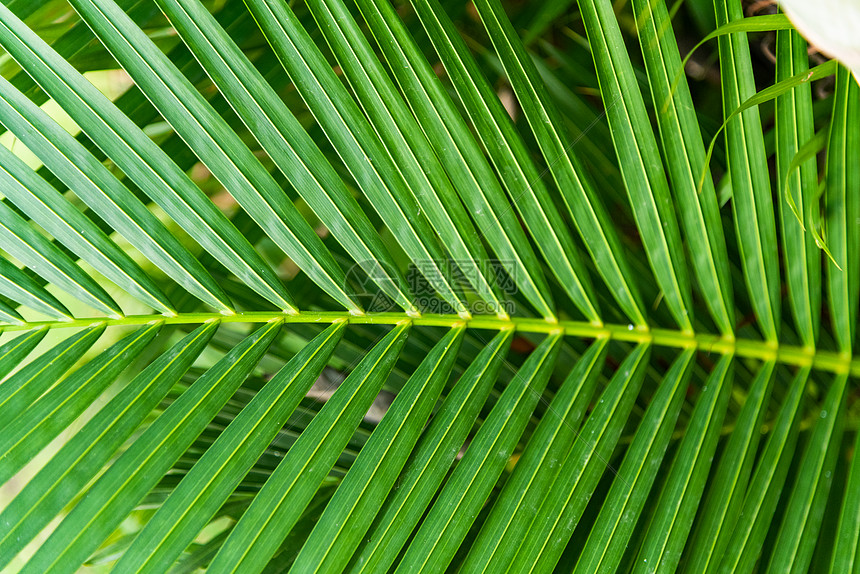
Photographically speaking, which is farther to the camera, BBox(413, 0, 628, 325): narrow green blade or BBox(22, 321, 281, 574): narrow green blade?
BBox(413, 0, 628, 325): narrow green blade

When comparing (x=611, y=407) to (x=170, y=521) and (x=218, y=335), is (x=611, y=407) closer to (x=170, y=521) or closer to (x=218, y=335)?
(x=170, y=521)

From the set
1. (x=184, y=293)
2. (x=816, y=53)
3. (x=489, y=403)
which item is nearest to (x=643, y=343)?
(x=489, y=403)

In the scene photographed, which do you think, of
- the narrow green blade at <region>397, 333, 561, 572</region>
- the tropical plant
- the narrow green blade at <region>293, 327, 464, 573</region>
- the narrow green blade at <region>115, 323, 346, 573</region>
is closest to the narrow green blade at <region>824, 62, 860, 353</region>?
the tropical plant

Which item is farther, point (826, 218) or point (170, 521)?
point (826, 218)

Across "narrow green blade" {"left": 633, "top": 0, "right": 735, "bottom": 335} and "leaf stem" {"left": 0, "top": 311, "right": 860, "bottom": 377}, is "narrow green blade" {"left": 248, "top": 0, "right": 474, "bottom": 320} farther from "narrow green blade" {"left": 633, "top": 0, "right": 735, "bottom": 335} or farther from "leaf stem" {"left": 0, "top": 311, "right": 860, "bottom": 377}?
"narrow green blade" {"left": 633, "top": 0, "right": 735, "bottom": 335}

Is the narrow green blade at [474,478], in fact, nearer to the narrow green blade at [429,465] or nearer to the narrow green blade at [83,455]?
the narrow green blade at [429,465]

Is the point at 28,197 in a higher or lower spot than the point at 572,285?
lower

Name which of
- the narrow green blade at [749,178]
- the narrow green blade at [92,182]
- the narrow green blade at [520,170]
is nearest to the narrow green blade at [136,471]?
the narrow green blade at [92,182]
